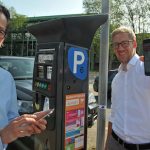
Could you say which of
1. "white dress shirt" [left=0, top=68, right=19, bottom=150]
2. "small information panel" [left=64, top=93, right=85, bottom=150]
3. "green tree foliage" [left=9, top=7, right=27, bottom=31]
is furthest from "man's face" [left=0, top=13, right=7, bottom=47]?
"green tree foliage" [left=9, top=7, right=27, bottom=31]

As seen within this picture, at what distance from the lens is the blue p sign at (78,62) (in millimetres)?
2777

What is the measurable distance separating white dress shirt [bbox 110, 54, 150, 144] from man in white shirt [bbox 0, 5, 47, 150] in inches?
40.3

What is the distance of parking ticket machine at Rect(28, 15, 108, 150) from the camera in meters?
2.73

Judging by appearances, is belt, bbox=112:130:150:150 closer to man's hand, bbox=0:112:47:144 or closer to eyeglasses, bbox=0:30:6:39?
man's hand, bbox=0:112:47:144

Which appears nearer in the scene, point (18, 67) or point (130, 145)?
point (130, 145)

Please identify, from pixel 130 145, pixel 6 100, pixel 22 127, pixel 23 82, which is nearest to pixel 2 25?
pixel 6 100

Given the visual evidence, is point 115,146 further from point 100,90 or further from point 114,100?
point 100,90

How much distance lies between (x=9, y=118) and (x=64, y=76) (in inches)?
28.6

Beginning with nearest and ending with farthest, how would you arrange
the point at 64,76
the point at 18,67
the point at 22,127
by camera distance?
1. the point at 22,127
2. the point at 64,76
3. the point at 18,67

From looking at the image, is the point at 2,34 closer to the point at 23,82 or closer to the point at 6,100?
the point at 6,100

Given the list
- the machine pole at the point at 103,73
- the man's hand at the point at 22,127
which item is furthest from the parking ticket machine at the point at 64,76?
the man's hand at the point at 22,127

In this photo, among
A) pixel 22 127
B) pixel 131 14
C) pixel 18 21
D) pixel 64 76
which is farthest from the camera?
pixel 18 21

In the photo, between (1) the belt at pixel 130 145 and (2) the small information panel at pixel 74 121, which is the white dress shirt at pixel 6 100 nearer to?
(2) the small information panel at pixel 74 121

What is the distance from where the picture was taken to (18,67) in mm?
6879
